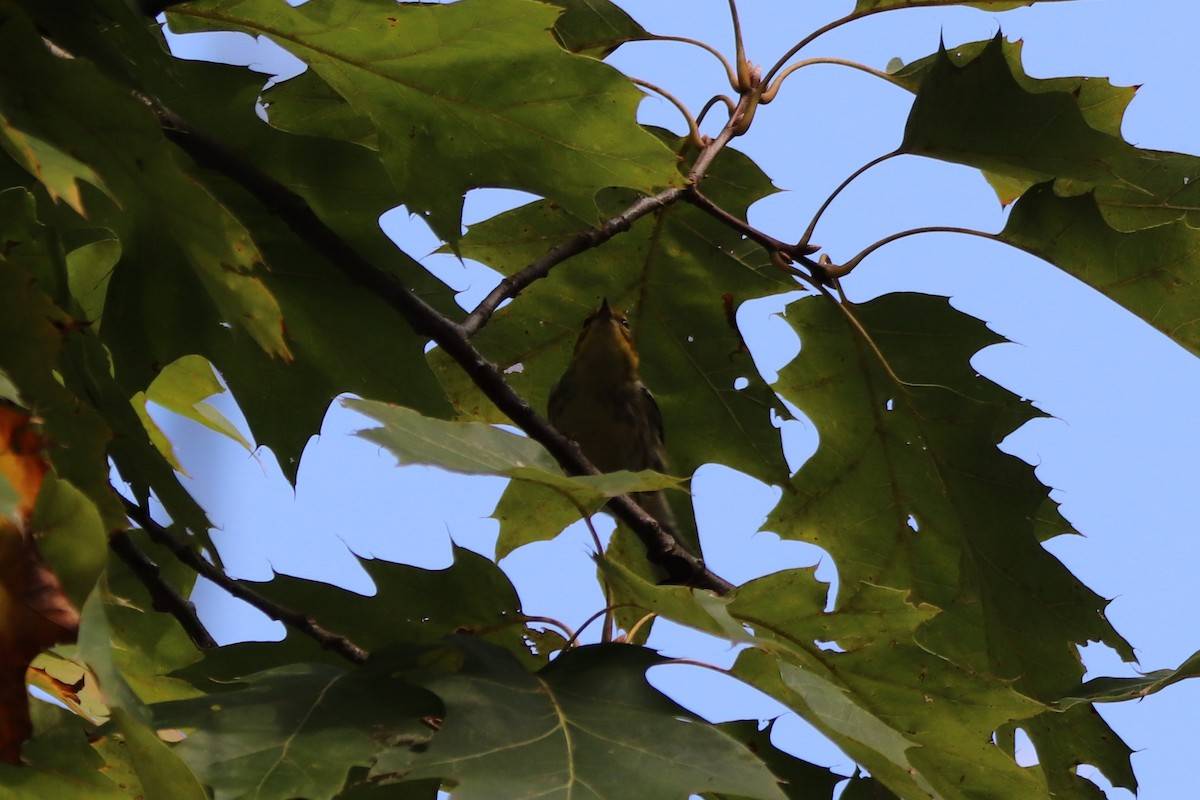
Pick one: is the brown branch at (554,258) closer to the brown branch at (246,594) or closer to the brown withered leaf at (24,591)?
the brown branch at (246,594)

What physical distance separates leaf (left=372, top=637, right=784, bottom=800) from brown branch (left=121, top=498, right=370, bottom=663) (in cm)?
25

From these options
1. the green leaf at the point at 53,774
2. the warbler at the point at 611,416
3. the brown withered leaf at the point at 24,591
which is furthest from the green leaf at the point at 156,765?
the warbler at the point at 611,416

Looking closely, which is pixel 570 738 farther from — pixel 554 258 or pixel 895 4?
pixel 895 4

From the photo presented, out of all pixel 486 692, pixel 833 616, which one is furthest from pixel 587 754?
pixel 833 616

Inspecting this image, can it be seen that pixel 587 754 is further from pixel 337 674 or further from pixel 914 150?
pixel 914 150

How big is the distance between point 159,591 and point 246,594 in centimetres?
28

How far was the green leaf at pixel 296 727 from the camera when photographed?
4.13 feet

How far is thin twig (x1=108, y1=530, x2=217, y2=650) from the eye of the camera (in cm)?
197

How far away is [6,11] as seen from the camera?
1346 mm

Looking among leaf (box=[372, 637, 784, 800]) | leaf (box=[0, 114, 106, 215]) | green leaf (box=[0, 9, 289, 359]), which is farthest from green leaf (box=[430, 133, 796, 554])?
leaf (box=[0, 114, 106, 215])

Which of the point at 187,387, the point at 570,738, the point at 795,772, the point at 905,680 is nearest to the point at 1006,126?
the point at 905,680

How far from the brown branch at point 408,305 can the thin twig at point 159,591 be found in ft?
1.73

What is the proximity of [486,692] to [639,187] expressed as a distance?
2.69 ft

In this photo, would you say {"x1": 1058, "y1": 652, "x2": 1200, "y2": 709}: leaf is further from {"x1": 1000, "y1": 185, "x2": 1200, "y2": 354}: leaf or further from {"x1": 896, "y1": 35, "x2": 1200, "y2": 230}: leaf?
{"x1": 896, "y1": 35, "x2": 1200, "y2": 230}: leaf
